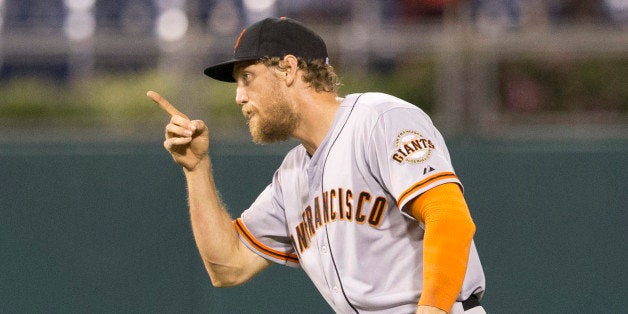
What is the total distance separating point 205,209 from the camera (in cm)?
284

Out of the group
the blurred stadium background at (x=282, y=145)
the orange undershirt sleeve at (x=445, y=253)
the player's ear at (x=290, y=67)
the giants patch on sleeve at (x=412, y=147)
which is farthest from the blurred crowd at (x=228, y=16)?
the orange undershirt sleeve at (x=445, y=253)

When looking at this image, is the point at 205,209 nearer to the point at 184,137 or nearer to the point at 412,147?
the point at 184,137

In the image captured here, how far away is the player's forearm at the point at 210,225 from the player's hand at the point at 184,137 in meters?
0.04

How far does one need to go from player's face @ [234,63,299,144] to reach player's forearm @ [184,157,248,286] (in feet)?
0.96

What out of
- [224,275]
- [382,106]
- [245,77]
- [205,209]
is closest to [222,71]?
[245,77]

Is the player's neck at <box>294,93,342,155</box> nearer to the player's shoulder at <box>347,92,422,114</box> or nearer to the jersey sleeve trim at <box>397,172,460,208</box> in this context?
the player's shoulder at <box>347,92,422,114</box>

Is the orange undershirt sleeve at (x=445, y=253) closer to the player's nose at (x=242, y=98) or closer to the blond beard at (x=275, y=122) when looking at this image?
the blond beard at (x=275, y=122)

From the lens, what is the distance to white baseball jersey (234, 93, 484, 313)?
2.26 meters

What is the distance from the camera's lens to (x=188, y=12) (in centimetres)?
426

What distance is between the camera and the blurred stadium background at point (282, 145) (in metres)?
3.86

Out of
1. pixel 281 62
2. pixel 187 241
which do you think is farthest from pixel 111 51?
pixel 281 62

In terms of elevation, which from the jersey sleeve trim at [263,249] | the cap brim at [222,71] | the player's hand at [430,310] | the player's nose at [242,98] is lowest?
the jersey sleeve trim at [263,249]

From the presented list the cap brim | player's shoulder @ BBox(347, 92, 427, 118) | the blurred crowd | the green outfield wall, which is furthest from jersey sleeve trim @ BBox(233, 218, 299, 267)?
the blurred crowd

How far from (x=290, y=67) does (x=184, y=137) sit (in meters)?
0.39
